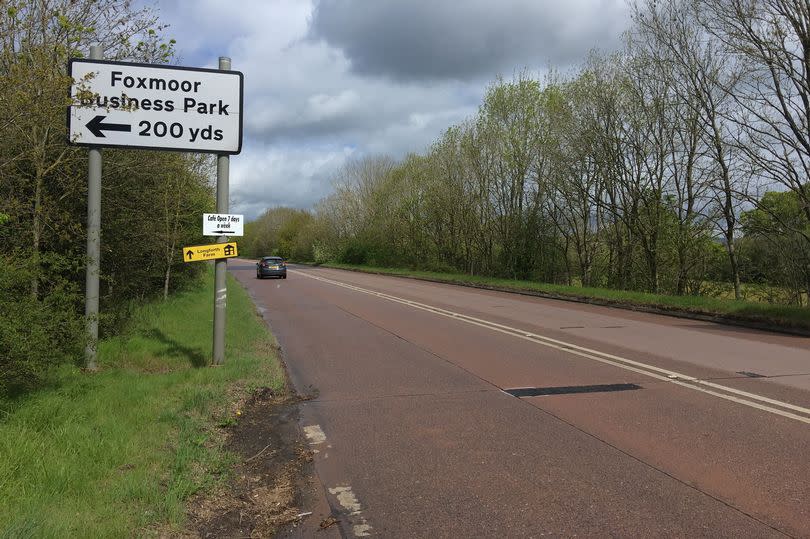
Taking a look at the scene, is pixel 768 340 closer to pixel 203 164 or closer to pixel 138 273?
pixel 138 273

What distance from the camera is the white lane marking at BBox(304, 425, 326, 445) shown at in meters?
5.67

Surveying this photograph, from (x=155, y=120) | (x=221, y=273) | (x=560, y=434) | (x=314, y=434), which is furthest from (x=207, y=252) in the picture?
(x=560, y=434)

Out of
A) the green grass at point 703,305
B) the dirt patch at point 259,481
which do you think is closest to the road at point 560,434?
the dirt patch at point 259,481

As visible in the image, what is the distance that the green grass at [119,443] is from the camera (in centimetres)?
364

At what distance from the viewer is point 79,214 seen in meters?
9.27

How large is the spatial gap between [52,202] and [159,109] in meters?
1.97

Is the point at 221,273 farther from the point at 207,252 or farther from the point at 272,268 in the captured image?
the point at 272,268

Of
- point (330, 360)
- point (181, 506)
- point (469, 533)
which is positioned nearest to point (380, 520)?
point (469, 533)

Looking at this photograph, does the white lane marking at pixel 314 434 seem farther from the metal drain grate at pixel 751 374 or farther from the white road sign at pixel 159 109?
the metal drain grate at pixel 751 374

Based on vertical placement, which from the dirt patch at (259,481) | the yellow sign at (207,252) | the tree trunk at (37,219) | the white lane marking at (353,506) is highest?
the tree trunk at (37,219)

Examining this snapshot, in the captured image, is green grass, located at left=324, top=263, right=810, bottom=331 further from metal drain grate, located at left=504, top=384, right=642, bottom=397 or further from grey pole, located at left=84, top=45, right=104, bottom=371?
Result: grey pole, located at left=84, top=45, right=104, bottom=371

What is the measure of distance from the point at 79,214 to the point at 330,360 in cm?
462

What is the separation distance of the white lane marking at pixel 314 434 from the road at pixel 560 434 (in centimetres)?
4

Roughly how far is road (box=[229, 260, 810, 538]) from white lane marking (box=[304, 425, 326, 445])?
43 millimetres
